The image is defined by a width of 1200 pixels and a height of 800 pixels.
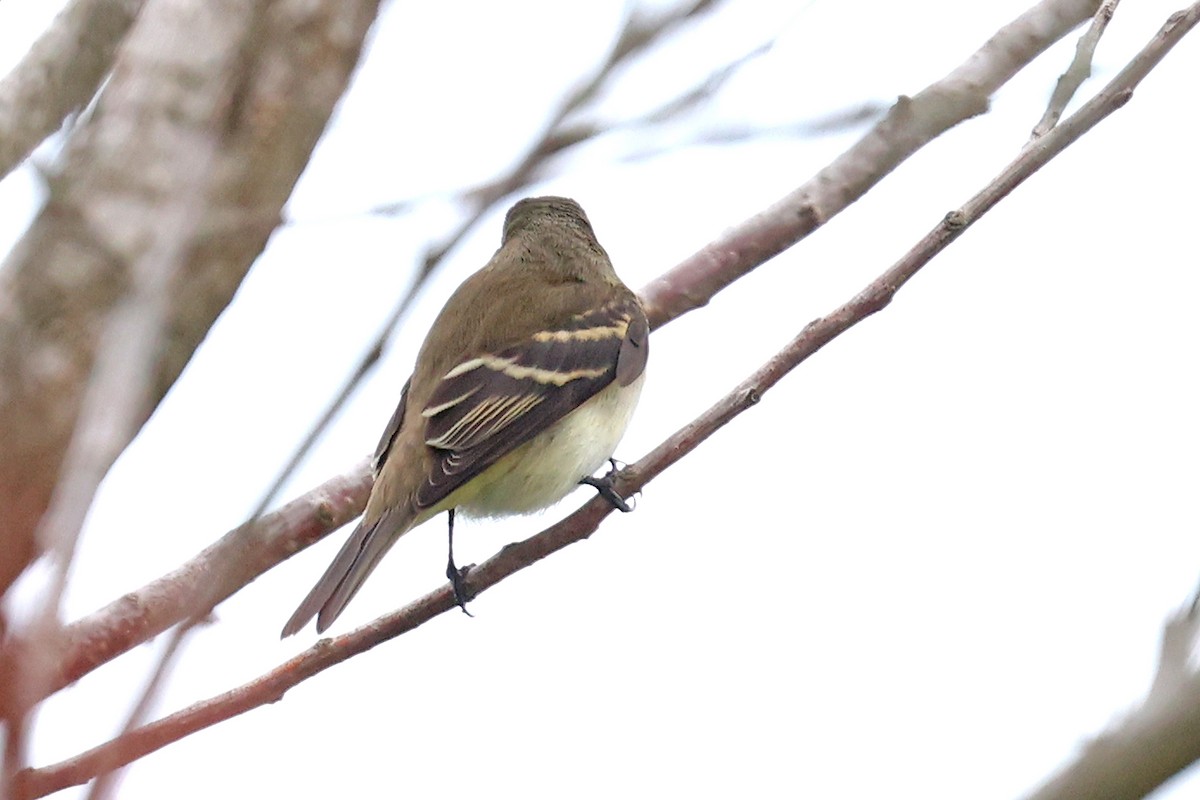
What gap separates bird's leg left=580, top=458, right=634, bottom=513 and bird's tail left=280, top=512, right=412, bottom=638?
0.69m

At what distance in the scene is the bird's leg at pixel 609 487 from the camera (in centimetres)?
420

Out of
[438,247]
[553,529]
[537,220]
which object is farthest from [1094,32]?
[537,220]

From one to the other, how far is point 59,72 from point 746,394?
6.49 ft

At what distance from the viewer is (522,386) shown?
217 inches

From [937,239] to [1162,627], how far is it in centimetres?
196

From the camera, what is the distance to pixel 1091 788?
4.34ft

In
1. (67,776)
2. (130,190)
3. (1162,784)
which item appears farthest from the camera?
(130,190)

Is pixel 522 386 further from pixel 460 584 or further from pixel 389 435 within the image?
pixel 460 584

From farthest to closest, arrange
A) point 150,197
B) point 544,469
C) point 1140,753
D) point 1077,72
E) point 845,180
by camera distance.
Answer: point 544,469, point 845,180, point 1077,72, point 150,197, point 1140,753

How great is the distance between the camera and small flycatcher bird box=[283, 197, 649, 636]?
4977mm

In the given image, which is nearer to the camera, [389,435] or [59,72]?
[59,72]

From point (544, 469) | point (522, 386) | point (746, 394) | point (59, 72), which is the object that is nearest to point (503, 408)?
point (522, 386)

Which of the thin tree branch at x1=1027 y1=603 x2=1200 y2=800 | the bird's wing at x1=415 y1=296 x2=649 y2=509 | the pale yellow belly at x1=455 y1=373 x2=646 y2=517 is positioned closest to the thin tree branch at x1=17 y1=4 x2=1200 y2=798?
the bird's wing at x1=415 y1=296 x2=649 y2=509

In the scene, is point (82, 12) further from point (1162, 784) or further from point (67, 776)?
point (1162, 784)
